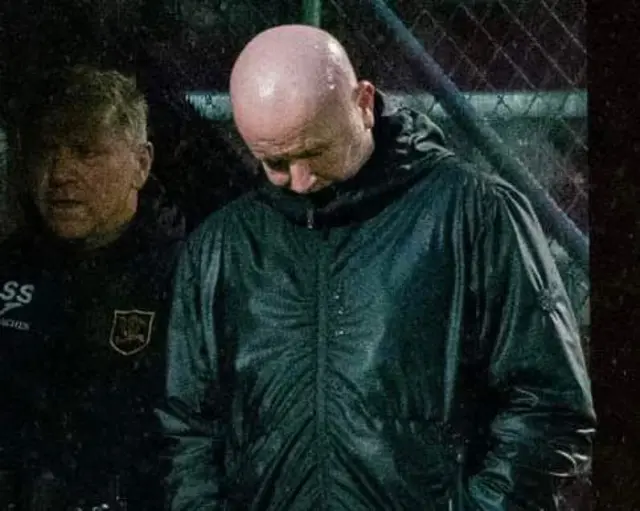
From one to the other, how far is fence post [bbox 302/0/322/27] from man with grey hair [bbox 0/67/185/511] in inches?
9.9

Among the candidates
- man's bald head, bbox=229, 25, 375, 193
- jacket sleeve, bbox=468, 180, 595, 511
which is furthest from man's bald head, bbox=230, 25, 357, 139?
jacket sleeve, bbox=468, 180, 595, 511

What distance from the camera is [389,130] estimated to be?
1917 millimetres

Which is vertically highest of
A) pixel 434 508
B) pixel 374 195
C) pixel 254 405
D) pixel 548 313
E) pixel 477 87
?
pixel 477 87

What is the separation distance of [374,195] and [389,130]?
87mm

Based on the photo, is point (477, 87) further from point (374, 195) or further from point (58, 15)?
point (58, 15)

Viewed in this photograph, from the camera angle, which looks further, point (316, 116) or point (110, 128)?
point (110, 128)

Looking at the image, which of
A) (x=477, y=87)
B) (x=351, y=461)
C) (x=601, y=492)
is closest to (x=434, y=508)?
(x=351, y=461)

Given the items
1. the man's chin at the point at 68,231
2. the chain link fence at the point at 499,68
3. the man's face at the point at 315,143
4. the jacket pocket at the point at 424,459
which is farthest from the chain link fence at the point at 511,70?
the man's chin at the point at 68,231

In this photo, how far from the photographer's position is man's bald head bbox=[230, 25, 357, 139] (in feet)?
6.02

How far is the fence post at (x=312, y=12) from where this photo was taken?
1.98 meters

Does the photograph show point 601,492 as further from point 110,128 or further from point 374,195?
point 110,128

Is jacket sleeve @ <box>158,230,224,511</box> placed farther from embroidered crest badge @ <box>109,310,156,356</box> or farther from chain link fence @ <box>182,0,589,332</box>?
chain link fence @ <box>182,0,589,332</box>

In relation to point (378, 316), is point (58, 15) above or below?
above

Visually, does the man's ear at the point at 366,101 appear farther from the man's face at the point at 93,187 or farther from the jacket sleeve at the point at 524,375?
the man's face at the point at 93,187
